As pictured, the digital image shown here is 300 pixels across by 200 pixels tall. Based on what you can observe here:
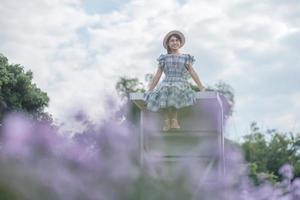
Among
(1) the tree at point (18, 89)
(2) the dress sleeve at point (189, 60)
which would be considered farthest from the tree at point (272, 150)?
(2) the dress sleeve at point (189, 60)

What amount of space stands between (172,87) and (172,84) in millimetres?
23

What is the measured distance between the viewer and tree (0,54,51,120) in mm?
9867

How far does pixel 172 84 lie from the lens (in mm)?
3510

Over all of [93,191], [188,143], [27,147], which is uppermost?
[188,143]

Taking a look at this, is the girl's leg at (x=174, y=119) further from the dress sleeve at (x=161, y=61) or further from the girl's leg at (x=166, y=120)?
the dress sleeve at (x=161, y=61)

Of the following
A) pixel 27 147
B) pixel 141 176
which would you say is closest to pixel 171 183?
pixel 141 176

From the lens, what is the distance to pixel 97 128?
5.20 feet

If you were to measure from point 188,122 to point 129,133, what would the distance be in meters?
1.85

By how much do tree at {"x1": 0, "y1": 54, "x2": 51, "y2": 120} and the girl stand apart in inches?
255

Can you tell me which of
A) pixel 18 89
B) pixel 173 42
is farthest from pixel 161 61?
pixel 18 89

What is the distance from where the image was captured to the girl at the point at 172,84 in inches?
136

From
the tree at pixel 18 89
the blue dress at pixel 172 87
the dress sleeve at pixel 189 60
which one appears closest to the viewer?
the blue dress at pixel 172 87

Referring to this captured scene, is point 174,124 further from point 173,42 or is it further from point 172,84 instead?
point 173,42

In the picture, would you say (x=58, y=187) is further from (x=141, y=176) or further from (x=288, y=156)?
(x=288, y=156)
